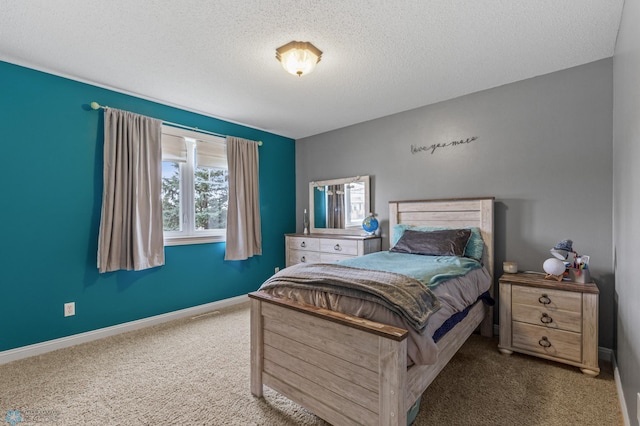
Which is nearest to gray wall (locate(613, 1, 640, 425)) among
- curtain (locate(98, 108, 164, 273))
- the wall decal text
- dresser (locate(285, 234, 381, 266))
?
the wall decal text

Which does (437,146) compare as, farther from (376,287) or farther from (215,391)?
(215,391)

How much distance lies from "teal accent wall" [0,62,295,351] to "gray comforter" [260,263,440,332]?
6.61 ft

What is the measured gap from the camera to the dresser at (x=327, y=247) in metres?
3.51

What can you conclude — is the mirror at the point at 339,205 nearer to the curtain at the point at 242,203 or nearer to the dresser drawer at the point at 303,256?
the dresser drawer at the point at 303,256

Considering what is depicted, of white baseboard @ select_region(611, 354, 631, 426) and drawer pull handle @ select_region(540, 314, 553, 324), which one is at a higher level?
drawer pull handle @ select_region(540, 314, 553, 324)

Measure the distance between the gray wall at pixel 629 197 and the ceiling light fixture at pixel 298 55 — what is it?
68.5 inches

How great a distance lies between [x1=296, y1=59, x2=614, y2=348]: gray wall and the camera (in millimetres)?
2395

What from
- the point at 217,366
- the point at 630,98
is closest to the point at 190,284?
the point at 217,366

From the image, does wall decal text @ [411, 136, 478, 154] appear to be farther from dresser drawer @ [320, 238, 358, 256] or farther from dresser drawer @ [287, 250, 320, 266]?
dresser drawer @ [287, 250, 320, 266]

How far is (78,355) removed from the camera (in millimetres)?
2461

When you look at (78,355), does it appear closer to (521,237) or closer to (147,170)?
(147,170)

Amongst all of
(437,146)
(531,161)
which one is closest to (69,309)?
(437,146)

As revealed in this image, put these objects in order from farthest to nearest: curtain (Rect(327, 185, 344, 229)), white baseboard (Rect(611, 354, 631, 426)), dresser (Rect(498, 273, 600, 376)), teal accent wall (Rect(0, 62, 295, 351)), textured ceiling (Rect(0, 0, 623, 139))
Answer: curtain (Rect(327, 185, 344, 229)), teal accent wall (Rect(0, 62, 295, 351)), dresser (Rect(498, 273, 600, 376)), textured ceiling (Rect(0, 0, 623, 139)), white baseboard (Rect(611, 354, 631, 426))

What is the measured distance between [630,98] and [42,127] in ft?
13.6
